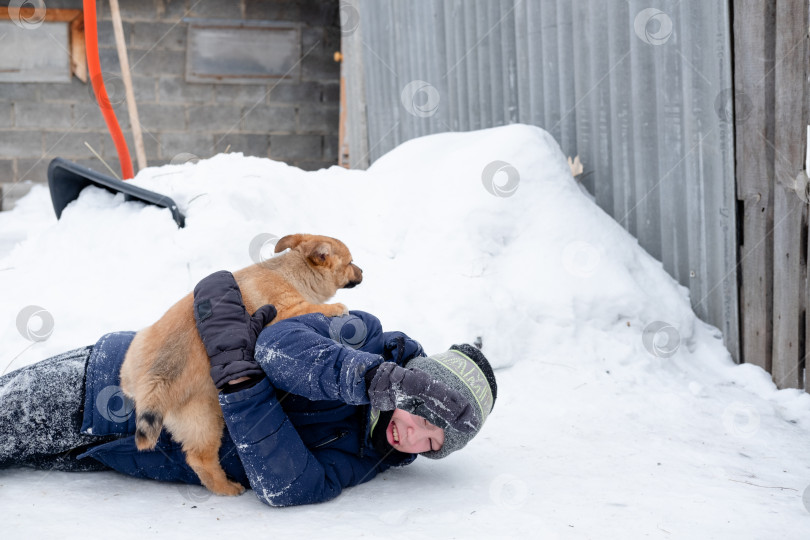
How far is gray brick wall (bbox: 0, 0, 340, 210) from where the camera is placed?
8.45 m

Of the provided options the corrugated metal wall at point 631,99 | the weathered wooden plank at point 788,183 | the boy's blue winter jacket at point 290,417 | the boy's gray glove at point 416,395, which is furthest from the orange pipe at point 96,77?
the weathered wooden plank at point 788,183

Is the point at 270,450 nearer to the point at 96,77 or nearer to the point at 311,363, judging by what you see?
the point at 311,363

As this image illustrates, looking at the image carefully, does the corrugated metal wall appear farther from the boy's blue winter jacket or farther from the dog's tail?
the dog's tail

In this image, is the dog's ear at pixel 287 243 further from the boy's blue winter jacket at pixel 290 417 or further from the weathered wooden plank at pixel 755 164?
the weathered wooden plank at pixel 755 164

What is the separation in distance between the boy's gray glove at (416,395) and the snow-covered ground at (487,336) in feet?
1.11

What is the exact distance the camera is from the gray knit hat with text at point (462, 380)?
2.34 meters

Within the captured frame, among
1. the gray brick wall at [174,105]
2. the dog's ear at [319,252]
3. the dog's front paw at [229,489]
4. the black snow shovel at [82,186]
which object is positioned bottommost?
the dog's front paw at [229,489]

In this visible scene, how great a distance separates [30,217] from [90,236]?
4228 millimetres

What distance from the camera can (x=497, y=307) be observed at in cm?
397

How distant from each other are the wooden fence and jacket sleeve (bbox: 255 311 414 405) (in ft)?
7.35

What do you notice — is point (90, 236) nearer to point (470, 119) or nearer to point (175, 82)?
point (470, 119)

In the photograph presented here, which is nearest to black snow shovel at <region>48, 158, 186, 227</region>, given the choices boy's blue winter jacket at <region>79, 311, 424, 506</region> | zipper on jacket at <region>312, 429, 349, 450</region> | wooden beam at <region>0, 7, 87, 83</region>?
boy's blue winter jacket at <region>79, 311, 424, 506</region>

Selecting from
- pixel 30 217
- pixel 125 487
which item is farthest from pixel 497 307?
pixel 30 217

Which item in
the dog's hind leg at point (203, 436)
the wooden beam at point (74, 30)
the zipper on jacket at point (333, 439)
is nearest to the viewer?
the dog's hind leg at point (203, 436)
